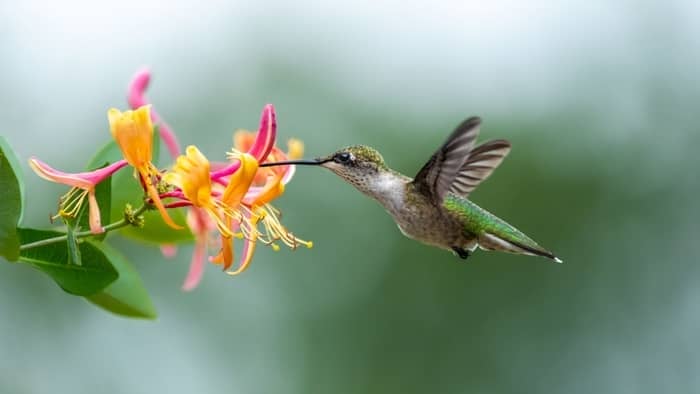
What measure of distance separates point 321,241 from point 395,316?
1.29m

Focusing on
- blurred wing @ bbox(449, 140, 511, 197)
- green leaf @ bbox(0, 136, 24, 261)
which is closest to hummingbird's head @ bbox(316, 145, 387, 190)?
blurred wing @ bbox(449, 140, 511, 197)

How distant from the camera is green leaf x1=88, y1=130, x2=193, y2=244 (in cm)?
233

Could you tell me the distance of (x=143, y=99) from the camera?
2.80 metres

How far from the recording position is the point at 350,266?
12.3m

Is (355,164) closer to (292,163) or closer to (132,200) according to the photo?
(292,163)

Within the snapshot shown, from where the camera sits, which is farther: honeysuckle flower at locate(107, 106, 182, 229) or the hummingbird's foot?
the hummingbird's foot

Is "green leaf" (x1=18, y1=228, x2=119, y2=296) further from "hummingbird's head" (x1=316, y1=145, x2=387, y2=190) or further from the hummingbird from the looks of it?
"hummingbird's head" (x1=316, y1=145, x2=387, y2=190)

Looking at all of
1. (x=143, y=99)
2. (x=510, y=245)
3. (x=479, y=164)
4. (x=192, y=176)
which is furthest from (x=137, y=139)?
(x=510, y=245)

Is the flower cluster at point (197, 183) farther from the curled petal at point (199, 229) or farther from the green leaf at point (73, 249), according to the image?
the curled petal at point (199, 229)

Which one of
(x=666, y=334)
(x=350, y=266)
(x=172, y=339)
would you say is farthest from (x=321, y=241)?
(x=666, y=334)

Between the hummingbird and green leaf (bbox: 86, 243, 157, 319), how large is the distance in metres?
0.51

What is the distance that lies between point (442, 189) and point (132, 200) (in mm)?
883

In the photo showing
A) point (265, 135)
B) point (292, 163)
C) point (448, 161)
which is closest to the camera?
point (265, 135)

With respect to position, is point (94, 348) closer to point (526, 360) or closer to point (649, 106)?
point (526, 360)
